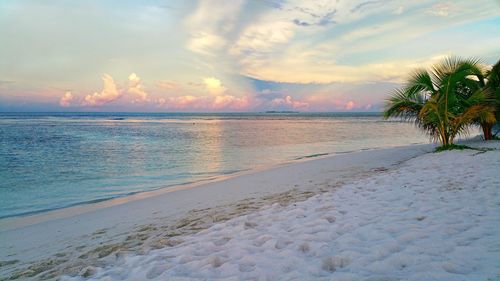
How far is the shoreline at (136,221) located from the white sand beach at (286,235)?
0.08 ft

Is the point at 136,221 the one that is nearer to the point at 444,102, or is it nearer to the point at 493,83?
the point at 444,102

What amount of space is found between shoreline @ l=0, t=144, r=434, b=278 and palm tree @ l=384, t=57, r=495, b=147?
14.8 feet

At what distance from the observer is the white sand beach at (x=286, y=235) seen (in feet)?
9.61

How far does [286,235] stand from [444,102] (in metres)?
10.2

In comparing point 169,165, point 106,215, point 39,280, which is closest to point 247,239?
point 39,280

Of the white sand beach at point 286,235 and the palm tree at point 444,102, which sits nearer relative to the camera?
the white sand beach at point 286,235

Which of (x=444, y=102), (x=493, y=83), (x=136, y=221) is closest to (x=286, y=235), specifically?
(x=136, y=221)

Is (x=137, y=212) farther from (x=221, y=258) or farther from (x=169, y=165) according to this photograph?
(x=169, y=165)

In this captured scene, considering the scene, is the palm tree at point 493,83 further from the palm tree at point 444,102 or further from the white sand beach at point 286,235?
the white sand beach at point 286,235

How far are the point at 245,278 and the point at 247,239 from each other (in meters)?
1.06

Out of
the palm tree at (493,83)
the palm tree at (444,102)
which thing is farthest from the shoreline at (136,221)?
the palm tree at (493,83)

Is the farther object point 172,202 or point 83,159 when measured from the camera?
point 83,159

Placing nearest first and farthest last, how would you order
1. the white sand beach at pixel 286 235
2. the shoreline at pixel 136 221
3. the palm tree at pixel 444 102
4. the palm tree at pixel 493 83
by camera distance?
the white sand beach at pixel 286 235, the shoreline at pixel 136 221, the palm tree at pixel 444 102, the palm tree at pixel 493 83

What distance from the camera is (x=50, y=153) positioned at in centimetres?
1677
